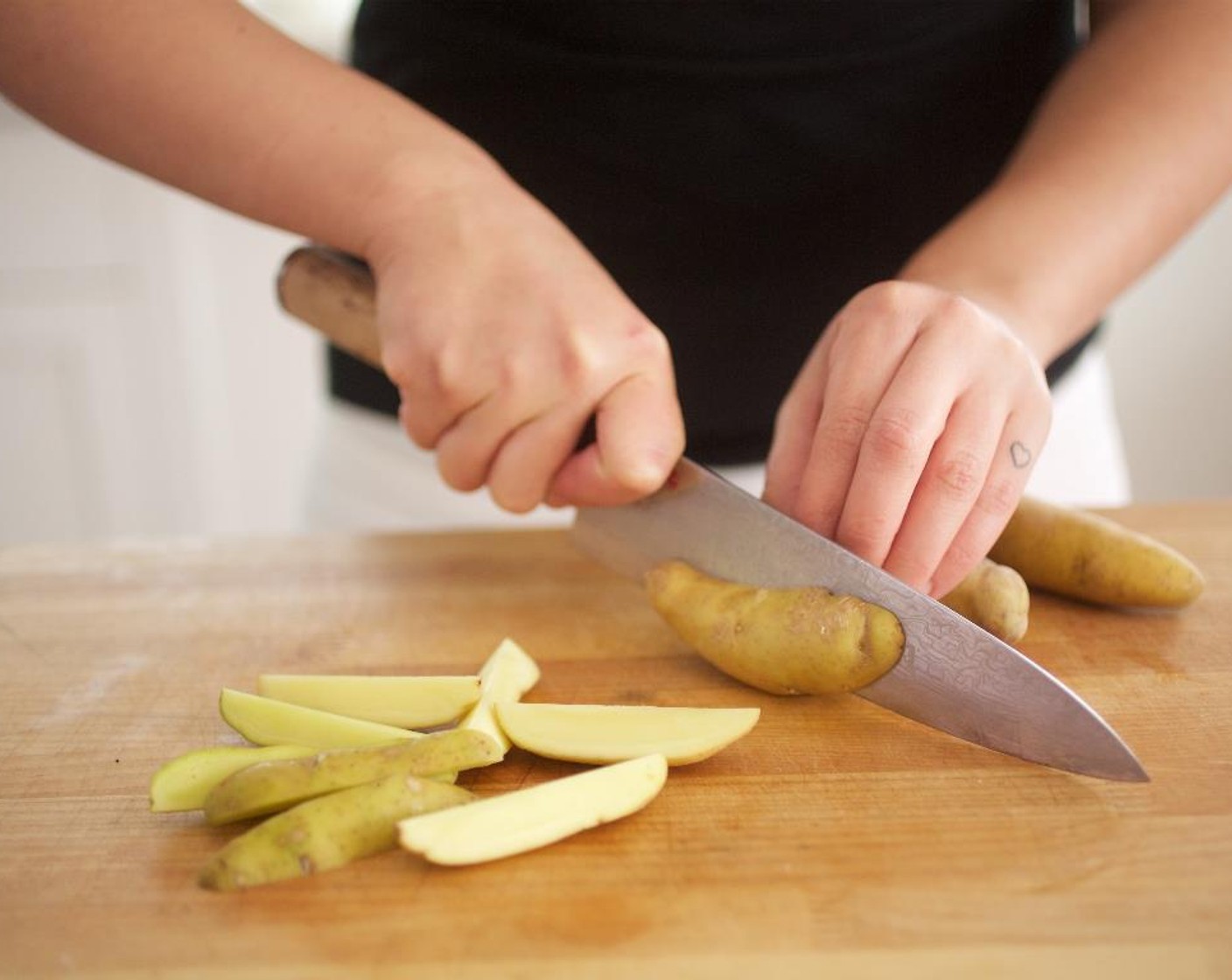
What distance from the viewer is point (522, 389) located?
3.55ft

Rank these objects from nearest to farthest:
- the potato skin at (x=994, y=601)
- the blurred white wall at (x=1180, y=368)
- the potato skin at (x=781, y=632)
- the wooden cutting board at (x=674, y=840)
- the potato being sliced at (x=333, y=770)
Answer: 1. the wooden cutting board at (x=674, y=840)
2. the potato being sliced at (x=333, y=770)
3. the potato skin at (x=781, y=632)
4. the potato skin at (x=994, y=601)
5. the blurred white wall at (x=1180, y=368)

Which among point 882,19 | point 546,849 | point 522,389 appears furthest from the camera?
point 882,19

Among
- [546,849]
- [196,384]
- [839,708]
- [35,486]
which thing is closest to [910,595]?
[839,708]

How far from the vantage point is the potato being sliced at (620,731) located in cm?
88

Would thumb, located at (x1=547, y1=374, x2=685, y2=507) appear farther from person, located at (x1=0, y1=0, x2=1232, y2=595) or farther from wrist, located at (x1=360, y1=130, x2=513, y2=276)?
wrist, located at (x1=360, y1=130, x2=513, y2=276)

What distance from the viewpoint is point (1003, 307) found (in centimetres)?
114

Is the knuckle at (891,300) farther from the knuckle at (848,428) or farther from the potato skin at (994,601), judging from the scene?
the potato skin at (994,601)

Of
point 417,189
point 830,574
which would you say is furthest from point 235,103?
point 830,574

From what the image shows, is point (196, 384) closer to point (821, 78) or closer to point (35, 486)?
point (35, 486)

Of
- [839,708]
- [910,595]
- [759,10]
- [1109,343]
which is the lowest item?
[1109,343]

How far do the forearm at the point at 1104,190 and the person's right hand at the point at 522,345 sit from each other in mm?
337

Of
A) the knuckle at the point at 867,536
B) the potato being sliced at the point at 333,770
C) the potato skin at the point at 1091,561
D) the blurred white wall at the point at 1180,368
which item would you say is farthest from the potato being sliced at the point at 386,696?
the blurred white wall at the point at 1180,368

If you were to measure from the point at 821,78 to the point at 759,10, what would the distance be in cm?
11

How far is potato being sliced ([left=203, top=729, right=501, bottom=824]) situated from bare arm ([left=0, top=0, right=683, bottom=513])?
1.06 ft
